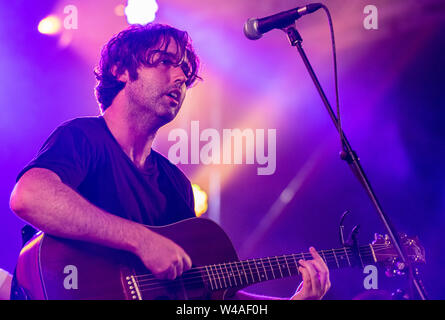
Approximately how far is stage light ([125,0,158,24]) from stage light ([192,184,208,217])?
106 centimetres

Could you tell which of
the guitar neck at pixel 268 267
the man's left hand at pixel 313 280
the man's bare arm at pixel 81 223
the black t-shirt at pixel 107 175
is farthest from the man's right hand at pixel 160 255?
the man's left hand at pixel 313 280

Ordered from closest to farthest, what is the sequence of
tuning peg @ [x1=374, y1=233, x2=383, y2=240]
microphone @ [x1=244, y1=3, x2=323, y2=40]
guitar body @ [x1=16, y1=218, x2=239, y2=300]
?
guitar body @ [x1=16, y1=218, x2=239, y2=300], microphone @ [x1=244, y1=3, x2=323, y2=40], tuning peg @ [x1=374, y1=233, x2=383, y2=240]

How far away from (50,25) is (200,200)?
1.42m

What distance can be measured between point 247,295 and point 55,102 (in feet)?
5.31

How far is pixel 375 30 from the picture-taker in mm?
3090

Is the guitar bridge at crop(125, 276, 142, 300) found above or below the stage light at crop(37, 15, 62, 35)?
below

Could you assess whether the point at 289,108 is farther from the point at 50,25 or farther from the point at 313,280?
the point at 50,25

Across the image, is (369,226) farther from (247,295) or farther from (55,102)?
(55,102)

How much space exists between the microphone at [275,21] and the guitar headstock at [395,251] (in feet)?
4.10

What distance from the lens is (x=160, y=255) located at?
73.9 inches

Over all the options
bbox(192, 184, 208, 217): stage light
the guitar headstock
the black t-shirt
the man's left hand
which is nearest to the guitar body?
the black t-shirt

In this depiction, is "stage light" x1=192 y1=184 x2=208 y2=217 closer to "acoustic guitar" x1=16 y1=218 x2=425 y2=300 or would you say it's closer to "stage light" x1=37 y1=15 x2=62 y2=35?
"acoustic guitar" x1=16 y1=218 x2=425 y2=300

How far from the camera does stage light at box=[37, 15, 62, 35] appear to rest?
2.77 metres
